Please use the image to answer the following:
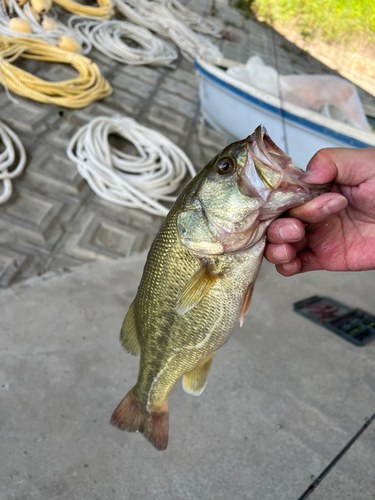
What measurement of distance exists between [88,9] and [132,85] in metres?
2.04

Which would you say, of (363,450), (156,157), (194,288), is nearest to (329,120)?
(156,157)

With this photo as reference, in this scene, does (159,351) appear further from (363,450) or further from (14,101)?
(14,101)

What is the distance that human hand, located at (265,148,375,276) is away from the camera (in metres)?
1.25

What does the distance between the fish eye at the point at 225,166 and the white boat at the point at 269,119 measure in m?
2.70

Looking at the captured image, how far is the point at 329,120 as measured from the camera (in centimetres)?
377

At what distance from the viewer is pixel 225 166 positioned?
47.6 inches

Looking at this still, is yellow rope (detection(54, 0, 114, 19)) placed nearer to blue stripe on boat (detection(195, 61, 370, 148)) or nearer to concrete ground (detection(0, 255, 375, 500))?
blue stripe on boat (detection(195, 61, 370, 148))

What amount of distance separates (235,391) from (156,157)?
2557 millimetres

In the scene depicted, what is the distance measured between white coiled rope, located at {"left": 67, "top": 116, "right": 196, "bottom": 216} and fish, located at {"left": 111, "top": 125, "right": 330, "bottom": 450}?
2060mm

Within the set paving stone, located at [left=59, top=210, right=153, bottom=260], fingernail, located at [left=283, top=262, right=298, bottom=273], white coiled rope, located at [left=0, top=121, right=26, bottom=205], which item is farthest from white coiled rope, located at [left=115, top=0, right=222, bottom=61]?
fingernail, located at [left=283, top=262, right=298, bottom=273]

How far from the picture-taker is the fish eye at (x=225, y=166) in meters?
1.20

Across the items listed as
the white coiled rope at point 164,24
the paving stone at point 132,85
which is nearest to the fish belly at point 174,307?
the paving stone at point 132,85

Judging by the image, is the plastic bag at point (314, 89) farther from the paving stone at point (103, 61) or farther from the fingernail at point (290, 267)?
the fingernail at point (290, 267)

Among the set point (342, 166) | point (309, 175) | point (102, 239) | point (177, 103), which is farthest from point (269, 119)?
point (309, 175)
